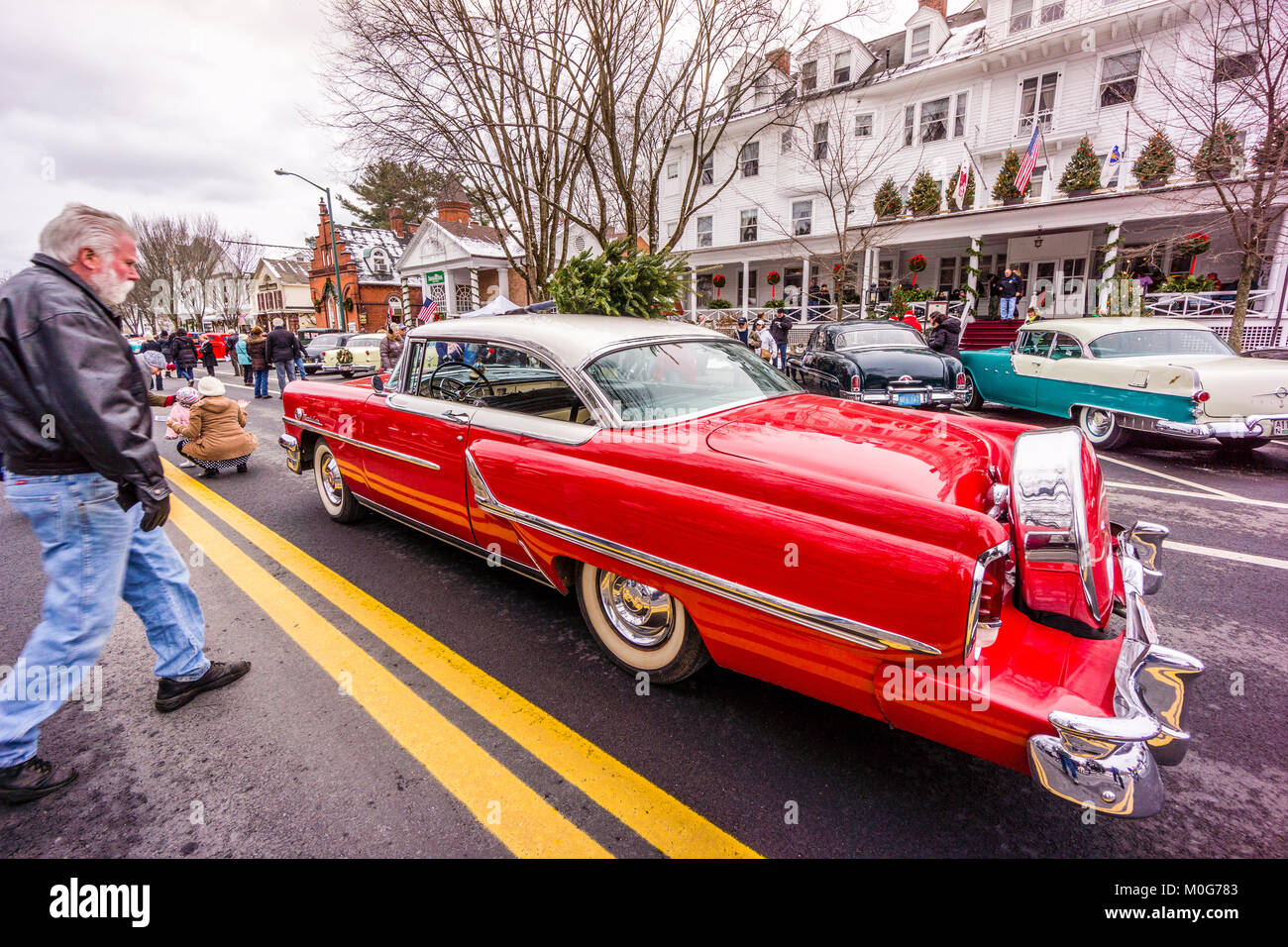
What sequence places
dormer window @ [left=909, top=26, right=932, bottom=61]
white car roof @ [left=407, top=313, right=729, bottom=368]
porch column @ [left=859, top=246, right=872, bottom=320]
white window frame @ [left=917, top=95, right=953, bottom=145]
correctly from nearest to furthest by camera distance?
white car roof @ [left=407, top=313, right=729, bottom=368], white window frame @ [left=917, top=95, right=953, bottom=145], porch column @ [left=859, top=246, right=872, bottom=320], dormer window @ [left=909, top=26, right=932, bottom=61]

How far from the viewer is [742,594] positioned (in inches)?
80.5

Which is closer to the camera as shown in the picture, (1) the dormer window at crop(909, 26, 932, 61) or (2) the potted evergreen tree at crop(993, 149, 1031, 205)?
(2) the potted evergreen tree at crop(993, 149, 1031, 205)

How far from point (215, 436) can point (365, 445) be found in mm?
3665

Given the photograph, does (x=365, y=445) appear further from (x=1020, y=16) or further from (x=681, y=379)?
(x=1020, y=16)

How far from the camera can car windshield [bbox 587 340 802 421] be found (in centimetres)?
281

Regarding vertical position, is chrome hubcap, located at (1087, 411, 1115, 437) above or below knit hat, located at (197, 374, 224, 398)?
below

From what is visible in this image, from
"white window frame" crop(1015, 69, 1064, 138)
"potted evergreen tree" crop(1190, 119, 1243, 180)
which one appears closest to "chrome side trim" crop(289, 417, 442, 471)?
"potted evergreen tree" crop(1190, 119, 1243, 180)

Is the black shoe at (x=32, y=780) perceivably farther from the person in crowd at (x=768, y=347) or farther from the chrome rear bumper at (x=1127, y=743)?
the person in crowd at (x=768, y=347)

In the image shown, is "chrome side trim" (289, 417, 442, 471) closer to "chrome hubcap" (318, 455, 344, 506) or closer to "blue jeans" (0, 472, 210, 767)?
"chrome hubcap" (318, 455, 344, 506)

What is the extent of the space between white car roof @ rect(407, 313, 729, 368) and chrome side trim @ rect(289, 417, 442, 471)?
750mm
